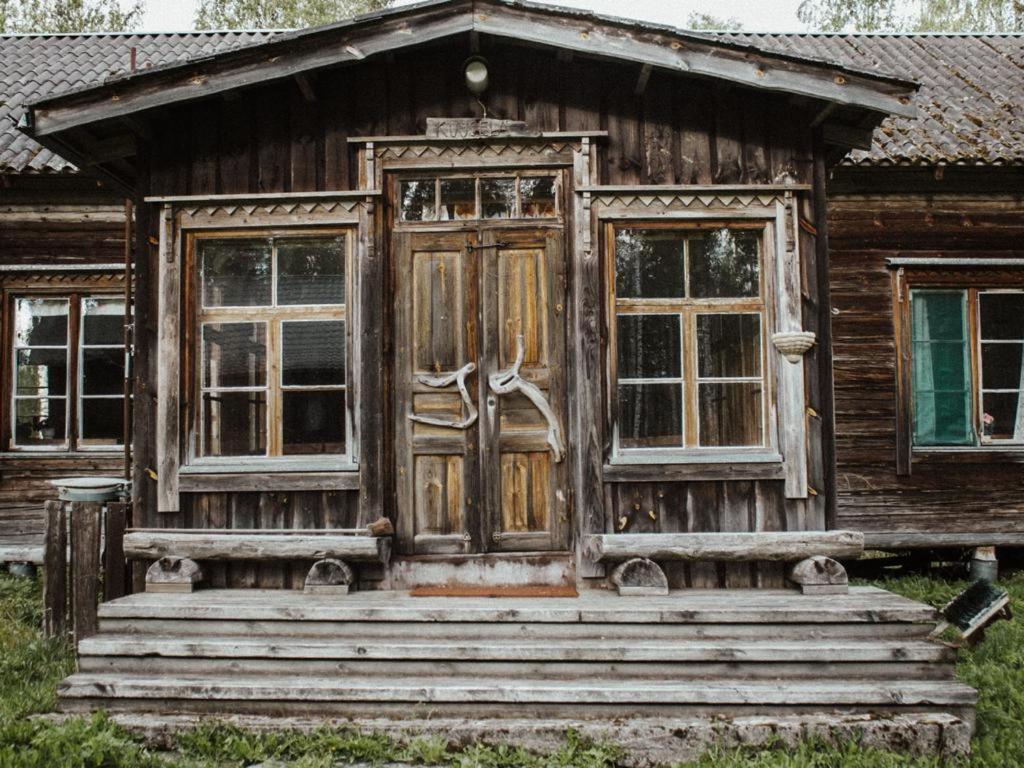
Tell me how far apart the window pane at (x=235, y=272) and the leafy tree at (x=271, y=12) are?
19.3 meters

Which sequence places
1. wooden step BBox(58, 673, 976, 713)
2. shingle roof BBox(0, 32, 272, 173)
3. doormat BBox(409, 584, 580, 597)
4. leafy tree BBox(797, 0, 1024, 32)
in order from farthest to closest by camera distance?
leafy tree BBox(797, 0, 1024, 32)
shingle roof BBox(0, 32, 272, 173)
doormat BBox(409, 584, 580, 597)
wooden step BBox(58, 673, 976, 713)

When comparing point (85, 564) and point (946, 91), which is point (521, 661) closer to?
point (85, 564)

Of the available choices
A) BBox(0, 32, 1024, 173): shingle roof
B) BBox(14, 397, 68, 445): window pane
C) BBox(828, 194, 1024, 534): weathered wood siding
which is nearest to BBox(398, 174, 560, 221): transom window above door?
BBox(0, 32, 1024, 173): shingle roof

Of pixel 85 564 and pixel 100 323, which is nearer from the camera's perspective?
pixel 85 564

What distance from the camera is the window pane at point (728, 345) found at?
5008mm

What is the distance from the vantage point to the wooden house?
4.72 metres

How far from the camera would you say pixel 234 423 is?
16.6 ft

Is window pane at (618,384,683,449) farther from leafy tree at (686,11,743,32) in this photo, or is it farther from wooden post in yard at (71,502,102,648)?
leafy tree at (686,11,743,32)

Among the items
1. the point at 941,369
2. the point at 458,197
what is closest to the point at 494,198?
the point at 458,197

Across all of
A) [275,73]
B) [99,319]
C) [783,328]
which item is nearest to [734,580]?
[783,328]

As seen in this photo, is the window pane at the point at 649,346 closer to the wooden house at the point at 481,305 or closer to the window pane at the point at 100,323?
the wooden house at the point at 481,305

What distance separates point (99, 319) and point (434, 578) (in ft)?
18.5

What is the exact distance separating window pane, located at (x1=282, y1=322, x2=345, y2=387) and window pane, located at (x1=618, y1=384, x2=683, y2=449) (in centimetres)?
194

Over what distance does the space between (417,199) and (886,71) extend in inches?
226
